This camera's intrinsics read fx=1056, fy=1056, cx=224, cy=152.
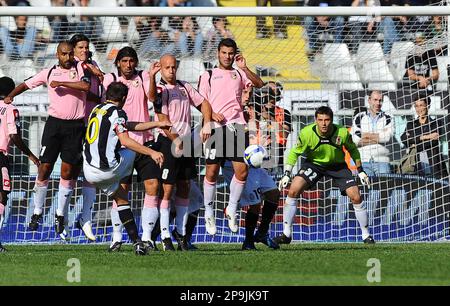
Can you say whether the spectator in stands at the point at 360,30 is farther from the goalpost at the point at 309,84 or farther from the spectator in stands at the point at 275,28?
the spectator in stands at the point at 275,28

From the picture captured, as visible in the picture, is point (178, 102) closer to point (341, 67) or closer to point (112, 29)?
point (112, 29)

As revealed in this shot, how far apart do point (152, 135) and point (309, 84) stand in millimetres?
4322

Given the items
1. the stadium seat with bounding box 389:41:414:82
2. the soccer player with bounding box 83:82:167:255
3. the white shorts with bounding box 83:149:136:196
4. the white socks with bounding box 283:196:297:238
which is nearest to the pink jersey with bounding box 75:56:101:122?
the soccer player with bounding box 83:82:167:255

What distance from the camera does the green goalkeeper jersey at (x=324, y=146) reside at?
579 inches

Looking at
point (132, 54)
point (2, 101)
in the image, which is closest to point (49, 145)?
point (2, 101)

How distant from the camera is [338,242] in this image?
1609 centimetres

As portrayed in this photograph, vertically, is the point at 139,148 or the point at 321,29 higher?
the point at 321,29

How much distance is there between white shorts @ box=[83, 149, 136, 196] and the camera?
1199 cm

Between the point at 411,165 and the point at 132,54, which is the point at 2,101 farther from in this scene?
the point at 411,165

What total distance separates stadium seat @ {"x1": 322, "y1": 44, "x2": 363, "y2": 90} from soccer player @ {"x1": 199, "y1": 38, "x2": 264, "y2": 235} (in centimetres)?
300

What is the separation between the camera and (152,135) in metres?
13.6

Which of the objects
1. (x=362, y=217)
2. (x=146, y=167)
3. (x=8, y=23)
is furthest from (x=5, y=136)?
(x=362, y=217)

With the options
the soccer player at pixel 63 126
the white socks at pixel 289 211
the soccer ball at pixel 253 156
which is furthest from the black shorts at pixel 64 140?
the white socks at pixel 289 211
